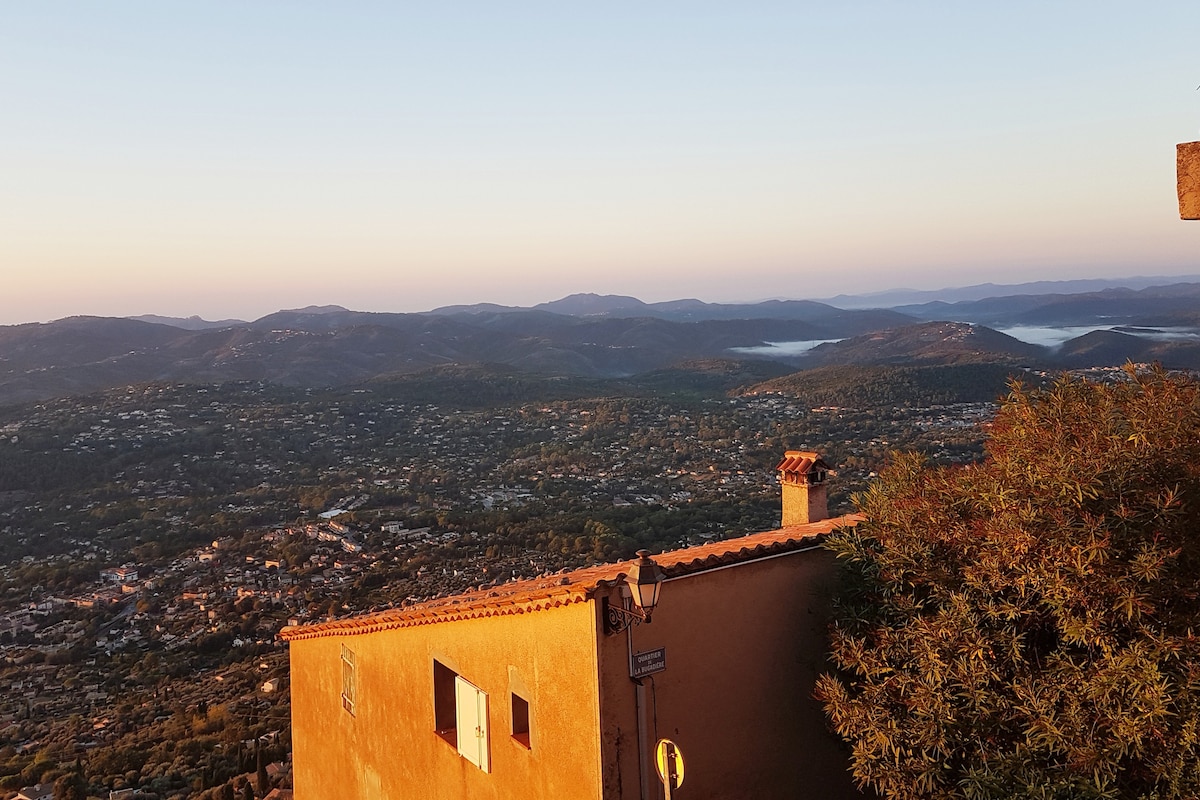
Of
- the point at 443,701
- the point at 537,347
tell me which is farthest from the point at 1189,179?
the point at 537,347

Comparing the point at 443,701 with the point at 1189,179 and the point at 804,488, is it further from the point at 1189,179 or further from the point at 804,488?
the point at 1189,179

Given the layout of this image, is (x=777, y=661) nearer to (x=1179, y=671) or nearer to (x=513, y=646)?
(x=513, y=646)

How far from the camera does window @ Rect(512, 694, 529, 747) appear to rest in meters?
6.77

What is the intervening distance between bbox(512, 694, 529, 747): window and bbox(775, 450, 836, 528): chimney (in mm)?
4134

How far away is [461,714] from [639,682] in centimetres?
247

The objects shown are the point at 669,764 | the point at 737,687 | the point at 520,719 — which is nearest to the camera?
the point at 669,764

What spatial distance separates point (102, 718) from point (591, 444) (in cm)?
4205

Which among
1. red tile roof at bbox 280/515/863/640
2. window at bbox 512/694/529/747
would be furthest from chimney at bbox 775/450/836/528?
window at bbox 512/694/529/747

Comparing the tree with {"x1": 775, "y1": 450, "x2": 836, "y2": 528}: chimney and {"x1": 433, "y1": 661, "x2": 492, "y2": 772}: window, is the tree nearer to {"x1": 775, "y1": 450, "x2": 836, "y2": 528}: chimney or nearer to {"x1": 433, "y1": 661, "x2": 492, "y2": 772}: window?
{"x1": 433, "y1": 661, "x2": 492, "y2": 772}: window

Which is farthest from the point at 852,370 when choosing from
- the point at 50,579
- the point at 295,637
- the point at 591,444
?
the point at 295,637

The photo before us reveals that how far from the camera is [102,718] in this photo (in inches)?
837

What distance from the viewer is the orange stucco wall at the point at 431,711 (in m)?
6.00

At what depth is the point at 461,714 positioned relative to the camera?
759 centimetres

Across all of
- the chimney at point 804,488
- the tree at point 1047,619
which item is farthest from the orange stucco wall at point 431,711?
the chimney at point 804,488
